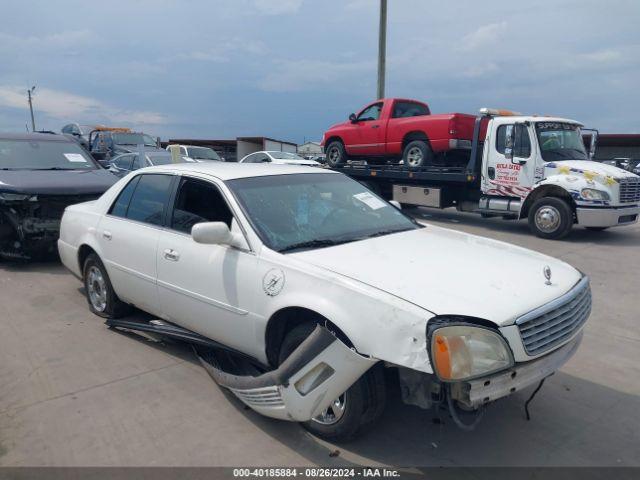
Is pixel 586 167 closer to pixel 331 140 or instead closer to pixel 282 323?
pixel 331 140

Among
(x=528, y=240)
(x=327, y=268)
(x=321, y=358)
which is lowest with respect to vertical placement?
(x=528, y=240)

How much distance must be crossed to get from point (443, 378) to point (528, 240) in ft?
26.5

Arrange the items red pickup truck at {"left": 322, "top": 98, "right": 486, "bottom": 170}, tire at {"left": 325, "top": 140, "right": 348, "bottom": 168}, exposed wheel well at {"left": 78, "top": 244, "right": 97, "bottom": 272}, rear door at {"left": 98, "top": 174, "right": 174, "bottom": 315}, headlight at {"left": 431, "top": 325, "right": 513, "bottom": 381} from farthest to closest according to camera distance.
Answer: tire at {"left": 325, "top": 140, "right": 348, "bottom": 168}, red pickup truck at {"left": 322, "top": 98, "right": 486, "bottom": 170}, exposed wheel well at {"left": 78, "top": 244, "right": 97, "bottom": 272}, rear door at {"left": 98, "top": 174, "right": 174, "bottom": 315}, headlight at {"left": 431, "top": 325, "right": 513, "bottom": 381}

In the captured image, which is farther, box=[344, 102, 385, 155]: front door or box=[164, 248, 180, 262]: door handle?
box=[344, 102, 385, 155]: front door

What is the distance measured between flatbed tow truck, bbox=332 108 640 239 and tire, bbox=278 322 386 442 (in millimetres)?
7069

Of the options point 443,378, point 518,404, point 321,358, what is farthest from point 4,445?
point 518,404

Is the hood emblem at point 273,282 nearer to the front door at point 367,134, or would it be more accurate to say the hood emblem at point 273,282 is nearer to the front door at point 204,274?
the front door at point 204,274

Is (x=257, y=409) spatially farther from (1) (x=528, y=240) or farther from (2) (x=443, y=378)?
(1) (x=528, y=240)

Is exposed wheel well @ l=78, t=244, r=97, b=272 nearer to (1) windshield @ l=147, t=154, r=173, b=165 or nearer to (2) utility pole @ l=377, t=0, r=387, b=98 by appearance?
(1) windshield @ l=147, t=154, r=173, b=165

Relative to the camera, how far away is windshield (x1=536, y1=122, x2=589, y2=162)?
9805mm

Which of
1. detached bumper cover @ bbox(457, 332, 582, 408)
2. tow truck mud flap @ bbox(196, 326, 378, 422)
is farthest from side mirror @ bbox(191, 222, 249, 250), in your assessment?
detached bumper cover @ bbox(457, 332, 582, 408)

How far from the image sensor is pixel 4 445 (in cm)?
A: 295

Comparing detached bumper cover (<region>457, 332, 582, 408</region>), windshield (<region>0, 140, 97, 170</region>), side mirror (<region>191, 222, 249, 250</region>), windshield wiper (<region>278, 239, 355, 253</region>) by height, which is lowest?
detached bumper cover (<region>457, 332, 582, 408</region>)

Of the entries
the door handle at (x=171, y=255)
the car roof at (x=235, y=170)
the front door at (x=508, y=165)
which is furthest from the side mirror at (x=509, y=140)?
the door handle at (x=171, y=255)
